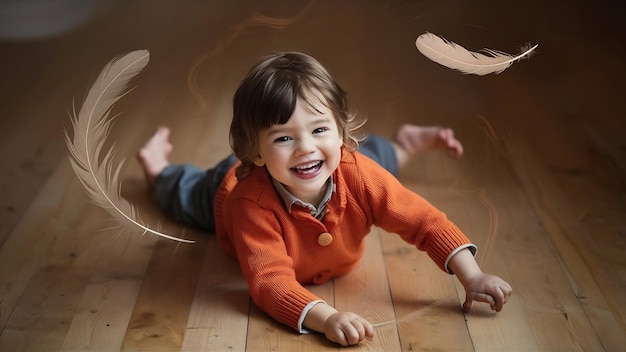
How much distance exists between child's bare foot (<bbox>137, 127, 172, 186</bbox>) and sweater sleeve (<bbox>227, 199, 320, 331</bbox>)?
0.36 meters

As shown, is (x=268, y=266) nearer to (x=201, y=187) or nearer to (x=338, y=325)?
(x=338, y=325)

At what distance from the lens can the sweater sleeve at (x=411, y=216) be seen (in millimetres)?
1134

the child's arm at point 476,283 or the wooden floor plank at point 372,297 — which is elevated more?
the child's arm at point 476,283

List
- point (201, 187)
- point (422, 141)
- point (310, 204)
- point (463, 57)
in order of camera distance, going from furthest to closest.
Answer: point (201, 187) < point (422, 141) < point (310, 204) < point (463, 57)

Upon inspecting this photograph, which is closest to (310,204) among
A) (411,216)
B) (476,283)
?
(411,216)

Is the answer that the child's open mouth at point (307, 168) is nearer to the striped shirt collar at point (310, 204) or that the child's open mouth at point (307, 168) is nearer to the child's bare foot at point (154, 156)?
the striped shirt collar at point (310, 204)

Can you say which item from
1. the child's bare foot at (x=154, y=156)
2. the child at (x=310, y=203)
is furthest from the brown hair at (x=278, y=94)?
the child's bare foot at (x=154, y=156)

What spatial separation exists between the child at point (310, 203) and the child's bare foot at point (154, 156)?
0.83 ft

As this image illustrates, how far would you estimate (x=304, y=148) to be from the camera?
106cm

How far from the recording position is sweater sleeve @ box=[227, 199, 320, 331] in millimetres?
1086

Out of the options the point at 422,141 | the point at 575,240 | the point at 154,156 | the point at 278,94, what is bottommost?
the point at 154,156

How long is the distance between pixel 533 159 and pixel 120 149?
71cm

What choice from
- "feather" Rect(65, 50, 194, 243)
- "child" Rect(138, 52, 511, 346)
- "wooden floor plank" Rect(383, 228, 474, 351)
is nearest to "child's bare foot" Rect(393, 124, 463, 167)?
"child" Rect(138, 52, 511, 346)

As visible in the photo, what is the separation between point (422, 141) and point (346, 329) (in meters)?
0.34
